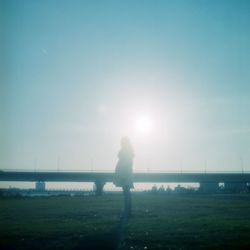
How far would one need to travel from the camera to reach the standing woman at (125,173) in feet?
46.6

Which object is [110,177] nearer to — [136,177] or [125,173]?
[136,177]

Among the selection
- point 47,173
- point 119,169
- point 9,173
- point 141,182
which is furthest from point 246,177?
point 119,169

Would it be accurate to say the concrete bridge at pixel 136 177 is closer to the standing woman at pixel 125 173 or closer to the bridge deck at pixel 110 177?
the bridge deck at pixel 110 177

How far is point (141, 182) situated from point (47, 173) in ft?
91.3

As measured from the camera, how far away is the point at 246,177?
100m

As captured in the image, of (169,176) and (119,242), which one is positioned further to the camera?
(169,176)

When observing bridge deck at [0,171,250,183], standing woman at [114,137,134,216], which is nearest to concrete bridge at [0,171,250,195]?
bridge deck at [0,171,250,183]

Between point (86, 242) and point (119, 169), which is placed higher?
point (119, 169)

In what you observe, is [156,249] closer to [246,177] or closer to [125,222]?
[125,222]

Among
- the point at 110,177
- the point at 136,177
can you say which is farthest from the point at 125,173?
the point at 136,177

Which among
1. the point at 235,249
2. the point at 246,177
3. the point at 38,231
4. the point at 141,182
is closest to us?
the point at 235,249

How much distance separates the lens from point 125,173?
1427 cm

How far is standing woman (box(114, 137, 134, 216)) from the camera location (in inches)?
559

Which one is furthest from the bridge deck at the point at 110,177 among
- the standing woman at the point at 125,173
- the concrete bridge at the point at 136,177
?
the standing woman at the point at 125,173
